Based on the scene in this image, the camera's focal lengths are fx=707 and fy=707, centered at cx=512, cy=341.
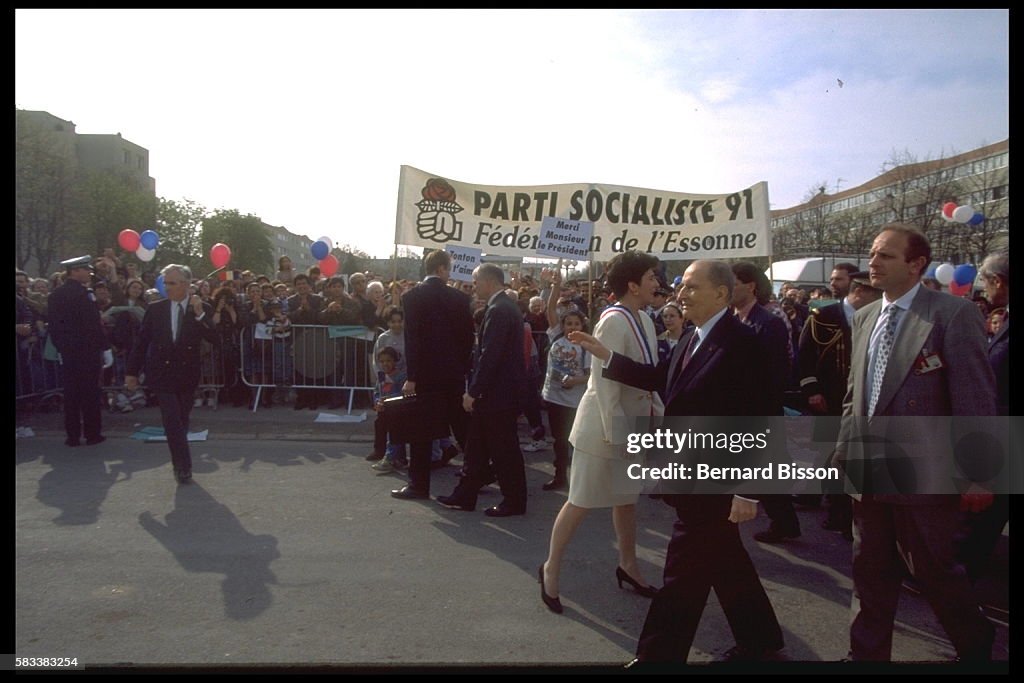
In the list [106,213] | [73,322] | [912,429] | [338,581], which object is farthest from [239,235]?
[912,429]

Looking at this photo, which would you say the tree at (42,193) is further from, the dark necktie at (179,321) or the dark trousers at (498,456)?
the dark trousers at (498,456)

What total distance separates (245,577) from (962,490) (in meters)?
3.91

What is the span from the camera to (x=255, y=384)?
1027 cm

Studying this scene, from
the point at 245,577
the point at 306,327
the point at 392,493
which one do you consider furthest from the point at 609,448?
the point at 306,327

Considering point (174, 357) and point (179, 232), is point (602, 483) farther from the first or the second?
point (179, 232)

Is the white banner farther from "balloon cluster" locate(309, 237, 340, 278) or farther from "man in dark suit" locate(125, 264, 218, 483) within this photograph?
"balloon cluster" locate(309, 237, 340, 278)

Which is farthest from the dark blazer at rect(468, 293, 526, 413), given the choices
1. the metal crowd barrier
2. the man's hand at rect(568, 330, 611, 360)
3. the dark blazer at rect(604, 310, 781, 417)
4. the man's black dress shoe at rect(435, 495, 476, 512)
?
the metal crowd barrier

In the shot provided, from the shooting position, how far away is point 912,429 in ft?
9.99

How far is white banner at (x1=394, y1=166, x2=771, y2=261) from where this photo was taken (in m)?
9.04

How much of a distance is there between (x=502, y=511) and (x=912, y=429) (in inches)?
132

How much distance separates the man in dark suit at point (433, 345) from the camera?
19.5 feet

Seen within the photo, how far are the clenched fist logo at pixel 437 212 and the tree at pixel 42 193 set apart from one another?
32.0 metres

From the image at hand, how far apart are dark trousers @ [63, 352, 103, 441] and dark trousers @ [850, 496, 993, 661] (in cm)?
805

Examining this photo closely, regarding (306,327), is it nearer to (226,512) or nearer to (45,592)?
(226,512)
